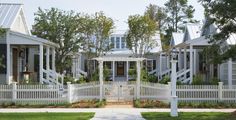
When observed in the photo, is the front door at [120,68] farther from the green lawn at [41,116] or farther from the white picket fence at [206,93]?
the green lawn at [41,116]

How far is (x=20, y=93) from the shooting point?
87.3 ft

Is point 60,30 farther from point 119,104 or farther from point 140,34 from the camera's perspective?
point 119,104

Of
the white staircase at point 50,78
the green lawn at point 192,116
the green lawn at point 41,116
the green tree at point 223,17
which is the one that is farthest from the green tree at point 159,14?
the green lawn at point 41,116

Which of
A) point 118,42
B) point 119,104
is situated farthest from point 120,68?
point 119,104

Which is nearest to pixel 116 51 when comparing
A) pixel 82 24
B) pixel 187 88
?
pixel 82 24

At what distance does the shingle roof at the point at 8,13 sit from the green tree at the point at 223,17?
13.5 metres

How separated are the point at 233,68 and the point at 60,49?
16.7 m

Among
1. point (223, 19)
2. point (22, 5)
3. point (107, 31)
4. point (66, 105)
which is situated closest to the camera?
point (223, 19)

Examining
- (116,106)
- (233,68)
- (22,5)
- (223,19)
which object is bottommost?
(116,106)

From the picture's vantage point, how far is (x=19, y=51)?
3531 centimetres

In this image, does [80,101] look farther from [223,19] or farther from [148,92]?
[223,19]

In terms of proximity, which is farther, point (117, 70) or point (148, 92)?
point (117, 70)

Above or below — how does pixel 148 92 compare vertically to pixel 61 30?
below

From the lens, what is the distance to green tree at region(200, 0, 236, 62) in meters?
20.6
